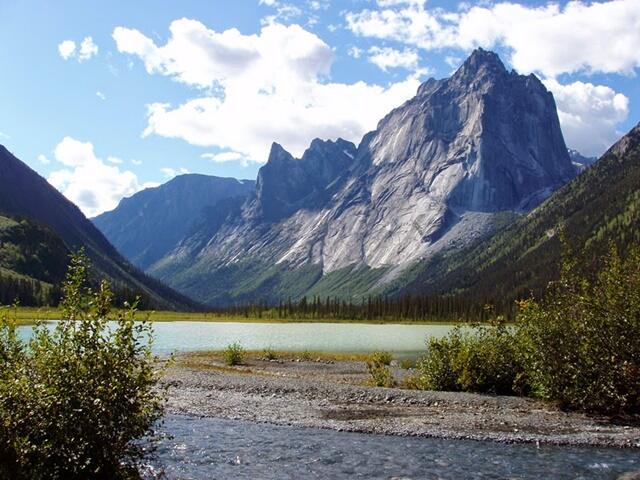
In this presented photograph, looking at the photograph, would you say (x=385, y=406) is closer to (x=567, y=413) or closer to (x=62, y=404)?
(x=567, y=413)

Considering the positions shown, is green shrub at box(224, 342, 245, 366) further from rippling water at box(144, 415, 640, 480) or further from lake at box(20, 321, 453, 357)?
rippling water at box(144, 415, 640, 480)

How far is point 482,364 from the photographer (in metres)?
35.5

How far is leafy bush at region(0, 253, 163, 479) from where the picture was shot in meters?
12.1

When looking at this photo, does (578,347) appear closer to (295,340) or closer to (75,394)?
(75,394)

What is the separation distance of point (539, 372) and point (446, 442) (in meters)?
9.63

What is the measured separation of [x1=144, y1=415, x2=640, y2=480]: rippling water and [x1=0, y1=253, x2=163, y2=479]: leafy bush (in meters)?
5.61

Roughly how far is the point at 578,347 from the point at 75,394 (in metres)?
24.7

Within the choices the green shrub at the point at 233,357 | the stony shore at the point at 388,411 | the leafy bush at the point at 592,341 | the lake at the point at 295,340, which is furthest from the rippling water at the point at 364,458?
the green shrub at the point at 233,357

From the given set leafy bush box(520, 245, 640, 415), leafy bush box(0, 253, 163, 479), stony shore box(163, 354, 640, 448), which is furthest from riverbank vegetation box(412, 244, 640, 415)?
leafy bush box(0, 253, 163, 479)

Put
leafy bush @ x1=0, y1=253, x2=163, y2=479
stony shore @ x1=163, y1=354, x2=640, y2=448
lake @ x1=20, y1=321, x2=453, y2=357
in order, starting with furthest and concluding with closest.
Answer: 1. lake @ x1=20, y1=321, x2=453, y2=357
2. stony shore @ x1=163, y1=354, x2=640, y2=448
3. leafy bush @ x1=0, y1=253, x2=163, y2=479

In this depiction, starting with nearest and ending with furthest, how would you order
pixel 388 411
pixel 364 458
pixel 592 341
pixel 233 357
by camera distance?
pixel 364 458
pixel 592 341
pixel 388 411
pixel 233 357

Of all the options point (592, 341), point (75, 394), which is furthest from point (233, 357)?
point (75, 394)

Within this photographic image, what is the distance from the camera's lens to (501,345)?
3547 centimetres

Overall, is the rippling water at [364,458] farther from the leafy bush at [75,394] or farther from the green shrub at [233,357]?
Result: the green shrub at [233,357]
